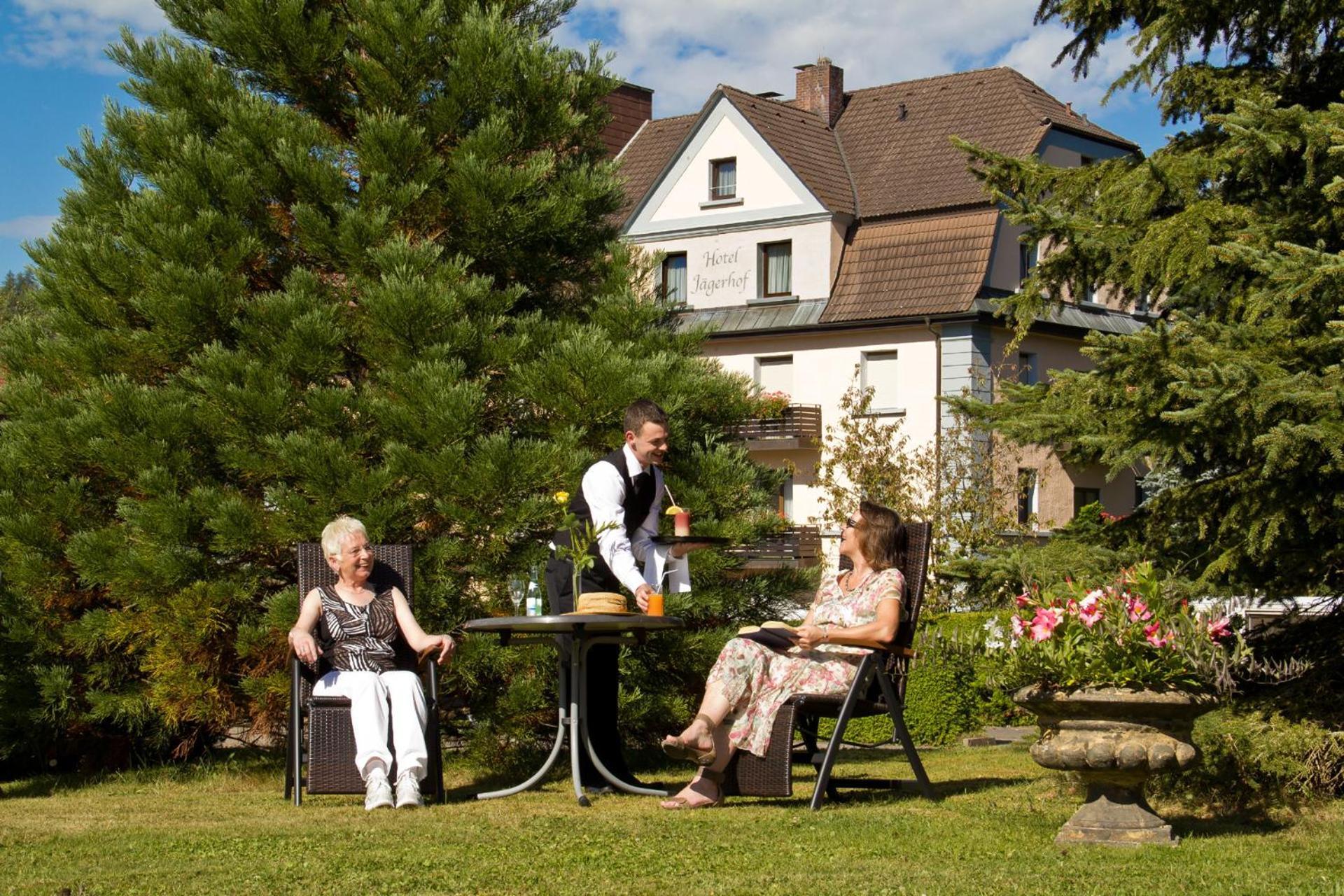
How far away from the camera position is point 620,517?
27.1 feet

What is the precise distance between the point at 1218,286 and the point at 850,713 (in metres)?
3.21

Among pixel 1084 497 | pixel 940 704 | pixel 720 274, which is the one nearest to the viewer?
pixel 940 704

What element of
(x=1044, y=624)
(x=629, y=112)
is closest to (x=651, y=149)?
(x=629, y=112)

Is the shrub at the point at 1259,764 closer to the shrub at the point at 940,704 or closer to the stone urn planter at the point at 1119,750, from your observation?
the stone urn planter at the point at 1119,750

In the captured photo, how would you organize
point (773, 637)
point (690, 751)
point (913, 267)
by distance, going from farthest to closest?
point (913, 267), point (773, 637), point (690, 751)

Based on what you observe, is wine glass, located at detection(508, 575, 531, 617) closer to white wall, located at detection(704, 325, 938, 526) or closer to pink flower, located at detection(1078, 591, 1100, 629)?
pink flower, located at detection(1078, 591, 1100, 629)

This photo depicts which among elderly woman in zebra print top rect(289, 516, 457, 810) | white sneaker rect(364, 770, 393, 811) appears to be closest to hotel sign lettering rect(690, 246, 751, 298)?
elderly woman in zebra print top rect(289, 516, 457, 810)

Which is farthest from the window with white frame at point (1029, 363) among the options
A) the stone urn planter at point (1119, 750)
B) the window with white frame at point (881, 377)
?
the stone urn planter at point (1119, 750)

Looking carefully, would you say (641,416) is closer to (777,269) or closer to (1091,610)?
(1091,610)

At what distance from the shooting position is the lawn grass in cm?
547

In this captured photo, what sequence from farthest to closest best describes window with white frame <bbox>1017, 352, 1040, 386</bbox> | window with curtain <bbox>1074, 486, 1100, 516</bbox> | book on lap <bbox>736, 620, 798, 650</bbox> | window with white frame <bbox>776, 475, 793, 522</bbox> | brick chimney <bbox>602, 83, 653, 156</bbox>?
brick chimney <bbox>602, 83, 653, 156</bbox>
window with curtain <bbox>1074, 486, 1100, 516</bbox>
window with white frame <bbox>776, 475, 793, 522</bbox>
window with white frame <bbox>1017, 352, 1040, 386</bbox>
book on lap <bbox>736, 620, 798, 650</bbox>

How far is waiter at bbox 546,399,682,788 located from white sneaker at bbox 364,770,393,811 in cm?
130

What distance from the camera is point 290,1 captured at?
1092cm

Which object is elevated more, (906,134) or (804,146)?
(906,134)
